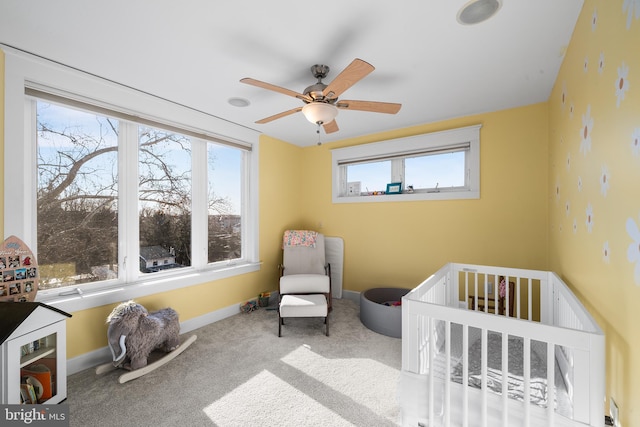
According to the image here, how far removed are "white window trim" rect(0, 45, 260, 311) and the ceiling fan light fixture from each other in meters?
1.63

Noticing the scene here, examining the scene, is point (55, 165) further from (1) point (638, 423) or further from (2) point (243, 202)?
(1) point (638, 423)

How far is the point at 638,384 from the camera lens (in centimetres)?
89

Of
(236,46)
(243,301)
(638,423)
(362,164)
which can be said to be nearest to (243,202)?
(243,301)

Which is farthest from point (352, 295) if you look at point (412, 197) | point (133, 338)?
point (133, 338)

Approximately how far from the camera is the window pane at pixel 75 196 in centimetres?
203

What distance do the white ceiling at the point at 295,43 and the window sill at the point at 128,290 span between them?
1756 millimetres

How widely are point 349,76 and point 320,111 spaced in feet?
1.15

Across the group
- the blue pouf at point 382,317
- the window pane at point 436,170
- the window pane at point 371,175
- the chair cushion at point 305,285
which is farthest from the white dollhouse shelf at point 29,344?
the window pane at point 436,170

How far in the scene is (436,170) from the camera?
10.6 feet

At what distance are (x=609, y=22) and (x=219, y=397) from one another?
288 centimetres

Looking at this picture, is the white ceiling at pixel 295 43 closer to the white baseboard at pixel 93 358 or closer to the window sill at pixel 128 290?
the window sill at pixel 128 290

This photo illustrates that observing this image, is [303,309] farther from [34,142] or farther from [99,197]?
[34,142]

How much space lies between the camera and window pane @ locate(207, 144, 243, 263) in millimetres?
3180

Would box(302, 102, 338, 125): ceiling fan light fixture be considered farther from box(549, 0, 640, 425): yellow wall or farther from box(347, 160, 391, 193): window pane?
→ box(347, 160, 391, 193): window pane
